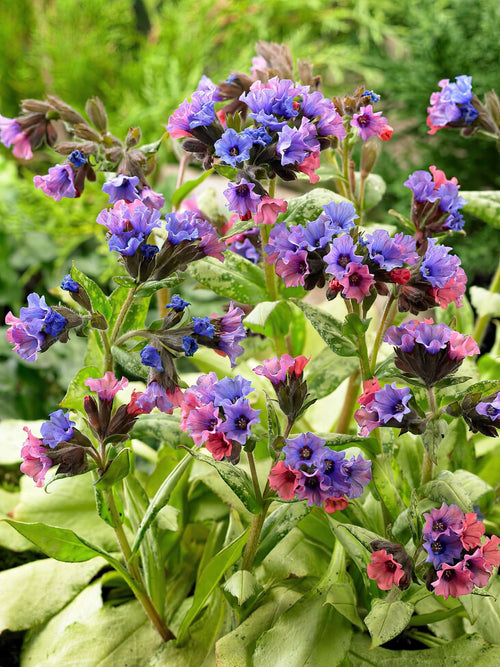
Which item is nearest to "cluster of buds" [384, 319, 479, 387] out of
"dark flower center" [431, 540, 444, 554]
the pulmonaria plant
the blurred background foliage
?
the pulmonaria plant

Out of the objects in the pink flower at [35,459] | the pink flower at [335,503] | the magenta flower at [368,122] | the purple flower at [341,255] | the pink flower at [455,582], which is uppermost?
the magenta flower at [368,122]

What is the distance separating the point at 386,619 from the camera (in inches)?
19.2

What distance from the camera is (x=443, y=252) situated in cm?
46

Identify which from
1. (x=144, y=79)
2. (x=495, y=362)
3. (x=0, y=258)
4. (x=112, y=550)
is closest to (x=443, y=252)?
(x=495, y=362)

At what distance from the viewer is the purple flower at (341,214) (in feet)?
1.50

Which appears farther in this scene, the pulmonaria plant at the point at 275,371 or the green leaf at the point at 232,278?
the green leaf at the point at 232,278

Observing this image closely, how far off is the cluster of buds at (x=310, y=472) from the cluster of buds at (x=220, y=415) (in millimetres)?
29

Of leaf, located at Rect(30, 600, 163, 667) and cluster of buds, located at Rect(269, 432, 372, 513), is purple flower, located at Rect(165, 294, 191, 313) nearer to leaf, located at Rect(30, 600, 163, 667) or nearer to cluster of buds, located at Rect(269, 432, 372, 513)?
cluster of buds, located at Rect(269, 432, 372, 513)

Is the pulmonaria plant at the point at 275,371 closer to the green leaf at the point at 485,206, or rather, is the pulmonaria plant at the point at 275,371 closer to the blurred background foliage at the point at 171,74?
the green leaf at the point at 485,206

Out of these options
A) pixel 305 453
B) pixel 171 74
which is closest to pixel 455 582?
pixel 305 453

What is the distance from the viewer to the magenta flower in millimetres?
521

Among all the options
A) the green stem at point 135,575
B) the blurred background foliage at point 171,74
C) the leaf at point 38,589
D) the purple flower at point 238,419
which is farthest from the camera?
the blurred background foliage at point 171,74

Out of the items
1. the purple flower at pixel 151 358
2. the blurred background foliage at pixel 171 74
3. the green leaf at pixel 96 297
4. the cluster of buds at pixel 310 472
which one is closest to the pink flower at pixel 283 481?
the cluster of buds at pixel 310 472

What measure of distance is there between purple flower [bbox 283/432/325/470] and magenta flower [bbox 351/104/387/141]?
0.75ft
